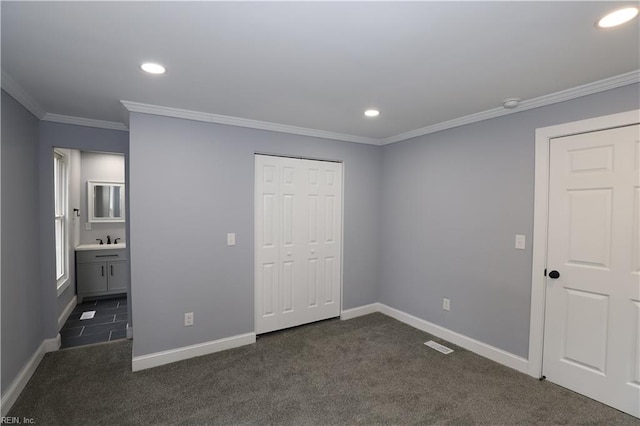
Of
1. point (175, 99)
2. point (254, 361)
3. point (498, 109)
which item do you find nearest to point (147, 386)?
point (254, 361)

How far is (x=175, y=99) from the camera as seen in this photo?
267 centimetres

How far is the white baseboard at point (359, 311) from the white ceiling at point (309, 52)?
2592mm

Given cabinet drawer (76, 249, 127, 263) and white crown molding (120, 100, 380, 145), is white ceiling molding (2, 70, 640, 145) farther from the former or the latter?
cabinet drawer (76, 249, 127, 263)

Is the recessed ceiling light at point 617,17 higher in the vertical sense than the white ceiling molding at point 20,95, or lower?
higher

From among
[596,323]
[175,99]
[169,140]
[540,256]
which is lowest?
[596,323]

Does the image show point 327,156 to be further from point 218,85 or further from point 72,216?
point 72,216

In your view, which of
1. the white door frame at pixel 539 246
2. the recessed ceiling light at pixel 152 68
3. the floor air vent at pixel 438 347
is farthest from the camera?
the floor air vent at pixel 438 347

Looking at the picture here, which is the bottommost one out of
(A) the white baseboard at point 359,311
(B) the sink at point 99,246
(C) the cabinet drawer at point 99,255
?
(A) the white baseboard at point 359,311

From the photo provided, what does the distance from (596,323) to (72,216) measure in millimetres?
6200

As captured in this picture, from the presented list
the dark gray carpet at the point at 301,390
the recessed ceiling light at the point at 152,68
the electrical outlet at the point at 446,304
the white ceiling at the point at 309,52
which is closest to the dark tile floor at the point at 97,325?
the dark gray carpet at the point at 301,390

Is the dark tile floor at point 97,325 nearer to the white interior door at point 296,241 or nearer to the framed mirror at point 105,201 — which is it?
the framed mirror at point 105,201

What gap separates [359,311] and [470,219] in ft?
6.20

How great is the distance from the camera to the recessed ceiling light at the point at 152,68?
2.01 metres

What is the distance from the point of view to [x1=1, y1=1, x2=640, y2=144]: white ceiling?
147 centimetres
